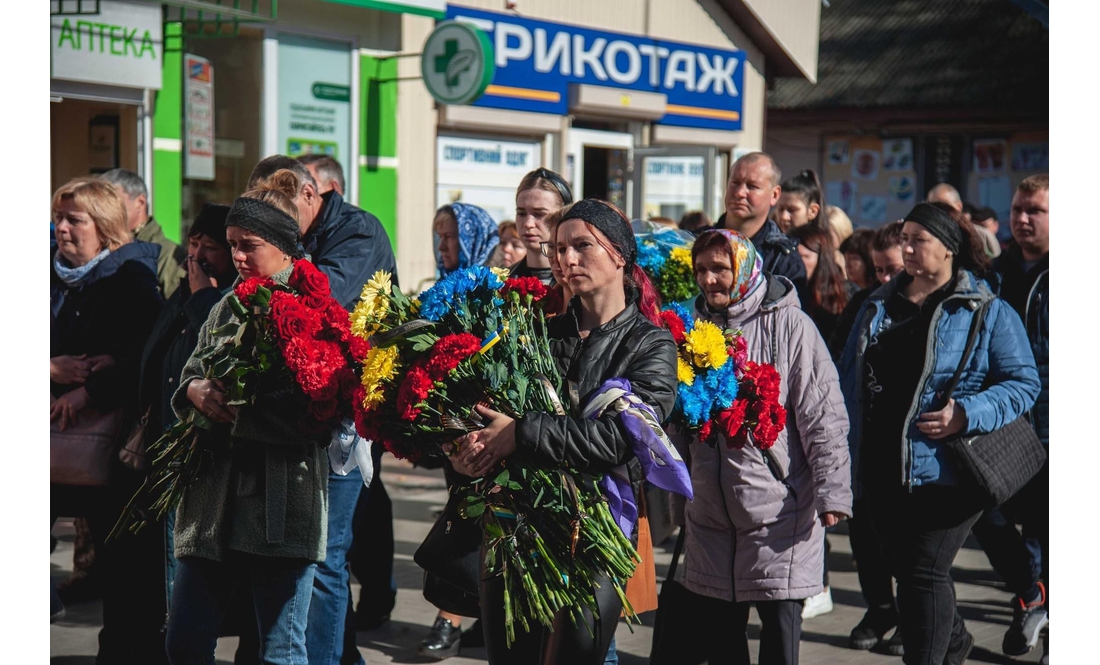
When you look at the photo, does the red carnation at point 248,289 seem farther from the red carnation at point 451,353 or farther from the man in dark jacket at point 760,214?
the man in dark jacket at point 760,214

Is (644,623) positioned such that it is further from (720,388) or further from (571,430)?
(571,430)

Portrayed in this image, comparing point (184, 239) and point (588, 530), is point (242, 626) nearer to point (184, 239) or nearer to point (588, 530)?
point (588, 530)

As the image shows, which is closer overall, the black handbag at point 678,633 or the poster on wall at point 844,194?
the black handbag at point 678,633

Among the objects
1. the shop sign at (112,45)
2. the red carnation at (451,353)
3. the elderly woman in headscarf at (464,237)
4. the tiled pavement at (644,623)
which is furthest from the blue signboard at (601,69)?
the red carnation at (451,353)

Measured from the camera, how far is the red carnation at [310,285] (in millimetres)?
3707

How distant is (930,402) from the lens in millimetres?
4836

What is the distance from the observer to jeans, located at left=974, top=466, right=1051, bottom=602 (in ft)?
19.8

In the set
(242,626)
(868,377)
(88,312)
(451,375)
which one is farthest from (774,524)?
(88,312)

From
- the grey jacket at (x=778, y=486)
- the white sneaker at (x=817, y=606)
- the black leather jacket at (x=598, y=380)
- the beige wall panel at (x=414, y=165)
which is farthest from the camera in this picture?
the beige wall panel at (x=414, y=165)

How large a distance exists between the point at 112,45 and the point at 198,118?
45.1 inches

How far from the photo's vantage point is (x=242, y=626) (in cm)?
473

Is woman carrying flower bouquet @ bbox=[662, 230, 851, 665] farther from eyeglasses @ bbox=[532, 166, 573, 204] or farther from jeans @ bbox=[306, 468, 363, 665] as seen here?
jeans @ bbox=[306, 468, 363, 665]

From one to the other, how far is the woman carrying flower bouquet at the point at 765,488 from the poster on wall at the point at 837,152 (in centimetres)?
2138
